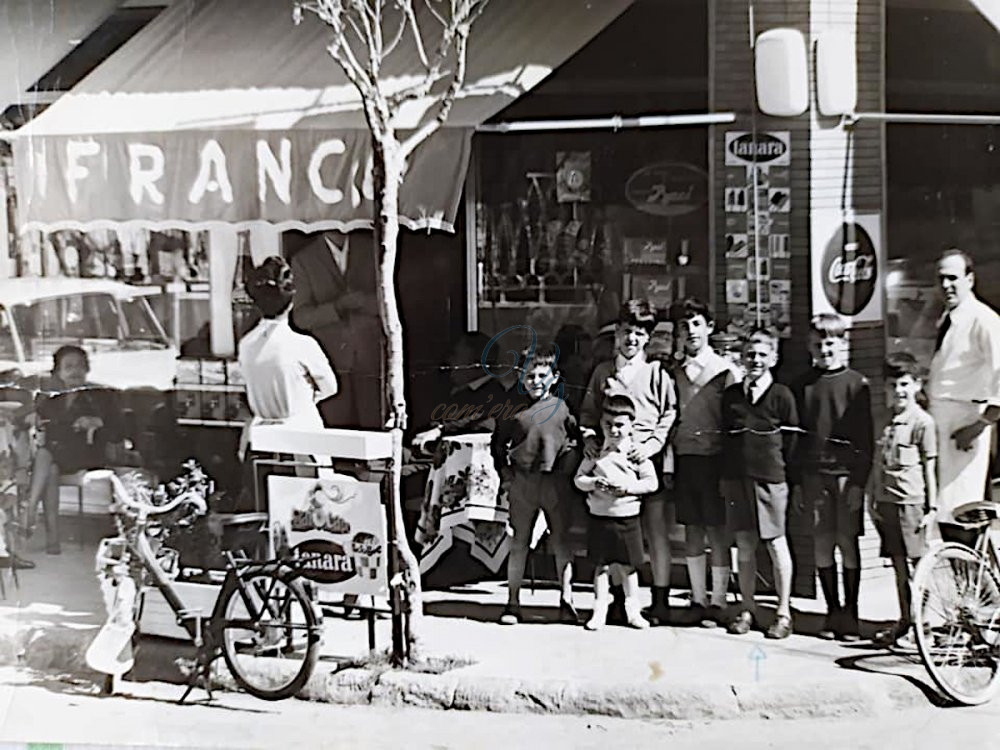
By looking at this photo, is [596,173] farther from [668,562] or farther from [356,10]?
[668,562]

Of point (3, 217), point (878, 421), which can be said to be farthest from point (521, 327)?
point (3, 217)

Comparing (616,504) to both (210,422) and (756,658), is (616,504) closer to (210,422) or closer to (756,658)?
(756,658)

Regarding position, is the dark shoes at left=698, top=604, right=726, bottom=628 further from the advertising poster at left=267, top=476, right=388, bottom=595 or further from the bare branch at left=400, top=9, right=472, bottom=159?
the bare branch at left=400, top=9, right=472, bottom=159

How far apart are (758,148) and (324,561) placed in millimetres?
2533

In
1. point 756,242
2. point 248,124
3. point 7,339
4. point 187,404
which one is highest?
point 248,124

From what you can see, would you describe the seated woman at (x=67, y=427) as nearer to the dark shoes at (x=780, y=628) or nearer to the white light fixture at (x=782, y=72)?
the dark shoes at (x=780, y=628)

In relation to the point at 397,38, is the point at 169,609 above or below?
below

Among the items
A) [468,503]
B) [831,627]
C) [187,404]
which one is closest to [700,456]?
[831,627]

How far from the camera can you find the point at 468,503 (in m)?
5.91

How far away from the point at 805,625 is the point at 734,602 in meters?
0.30

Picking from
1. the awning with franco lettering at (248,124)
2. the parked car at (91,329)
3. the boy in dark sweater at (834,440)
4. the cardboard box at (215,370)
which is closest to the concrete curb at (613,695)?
the boy in dark sweater at (834,440)

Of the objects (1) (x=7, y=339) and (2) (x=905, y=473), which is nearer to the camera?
(2) (x=905, y=473)

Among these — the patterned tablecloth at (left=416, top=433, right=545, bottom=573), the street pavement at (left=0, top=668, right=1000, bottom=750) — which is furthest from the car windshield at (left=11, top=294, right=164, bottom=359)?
the street pavement at (left=0, top=668, right=1000, bottom=750)

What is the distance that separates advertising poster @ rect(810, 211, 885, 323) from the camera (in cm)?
562
